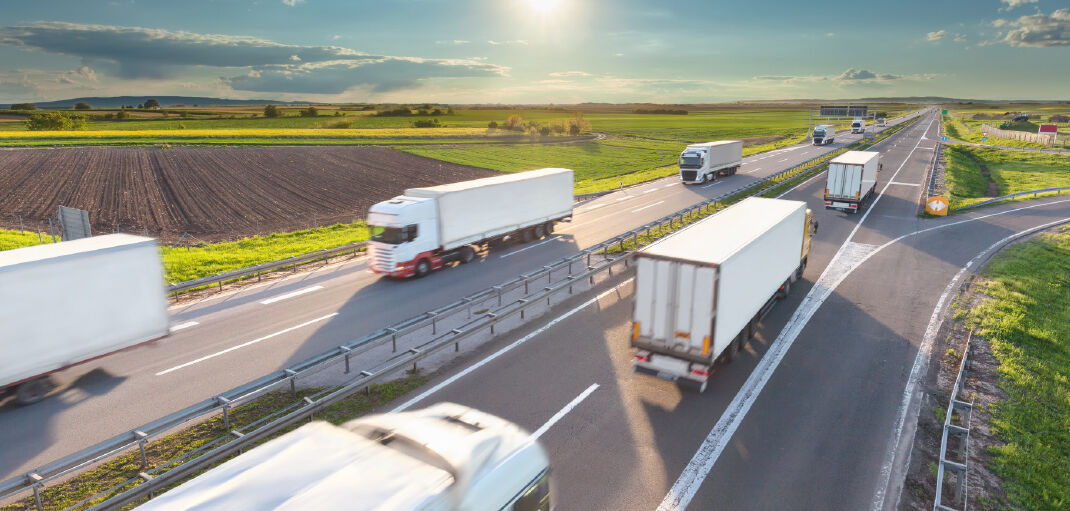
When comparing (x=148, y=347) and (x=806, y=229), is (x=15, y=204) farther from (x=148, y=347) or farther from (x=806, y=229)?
(x=806, y=229)

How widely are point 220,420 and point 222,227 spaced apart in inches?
1062

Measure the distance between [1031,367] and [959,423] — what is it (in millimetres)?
4434

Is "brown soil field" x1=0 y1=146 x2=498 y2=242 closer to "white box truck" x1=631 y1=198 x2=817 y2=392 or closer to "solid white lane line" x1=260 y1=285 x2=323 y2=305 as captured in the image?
"solid white lane line" x1=260 y1=285 x2=323 y2=305

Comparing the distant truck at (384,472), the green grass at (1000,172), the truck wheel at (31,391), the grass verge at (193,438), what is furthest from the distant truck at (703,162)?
the distant truck at (384,472)

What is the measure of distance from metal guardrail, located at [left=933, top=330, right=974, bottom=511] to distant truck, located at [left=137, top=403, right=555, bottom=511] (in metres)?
6.68

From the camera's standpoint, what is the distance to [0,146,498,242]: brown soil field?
35.9 meters

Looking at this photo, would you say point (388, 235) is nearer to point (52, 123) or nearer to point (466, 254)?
point (466, 254)

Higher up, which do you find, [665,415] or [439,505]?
[439,505]

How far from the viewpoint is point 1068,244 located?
2519 cm

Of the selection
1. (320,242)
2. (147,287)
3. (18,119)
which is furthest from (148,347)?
(18,119)

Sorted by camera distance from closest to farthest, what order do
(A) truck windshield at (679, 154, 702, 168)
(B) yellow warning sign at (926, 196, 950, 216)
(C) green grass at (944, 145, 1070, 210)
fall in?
(B) yellow warning sign at (926, 196, 950, 216) < (C) green grass at (944, 145, 1070, 210) < (A) truck windshield at (679, 154, 702, 168)

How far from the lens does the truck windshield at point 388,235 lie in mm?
20484

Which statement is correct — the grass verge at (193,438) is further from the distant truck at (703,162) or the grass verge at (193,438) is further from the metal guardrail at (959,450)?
the distant truck at (703,162)

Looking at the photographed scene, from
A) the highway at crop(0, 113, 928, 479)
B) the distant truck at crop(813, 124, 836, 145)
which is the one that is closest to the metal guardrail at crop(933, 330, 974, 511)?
the highway at crop(0, 113, 928, 479)
